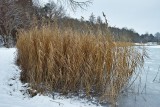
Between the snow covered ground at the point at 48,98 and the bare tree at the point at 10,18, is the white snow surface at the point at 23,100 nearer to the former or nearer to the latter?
the snow covered ground at the point at 48,98

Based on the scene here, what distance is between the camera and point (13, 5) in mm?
23203

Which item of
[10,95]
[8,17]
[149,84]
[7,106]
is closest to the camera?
[7,106]

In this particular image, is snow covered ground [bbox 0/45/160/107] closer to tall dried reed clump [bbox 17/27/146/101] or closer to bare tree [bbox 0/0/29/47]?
tall dried reed clump [bbox 17/27/146/101]

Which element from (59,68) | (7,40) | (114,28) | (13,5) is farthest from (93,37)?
(13,5)

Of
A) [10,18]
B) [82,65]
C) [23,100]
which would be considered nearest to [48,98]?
[23,100]

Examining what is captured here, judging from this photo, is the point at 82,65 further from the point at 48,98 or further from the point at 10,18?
the point at 10,18

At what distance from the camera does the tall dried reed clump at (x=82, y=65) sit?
5695mm

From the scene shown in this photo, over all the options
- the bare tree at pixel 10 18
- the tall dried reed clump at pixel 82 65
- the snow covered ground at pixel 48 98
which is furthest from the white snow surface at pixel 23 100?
the bare tree at pixel 10 18

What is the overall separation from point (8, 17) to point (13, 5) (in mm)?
907

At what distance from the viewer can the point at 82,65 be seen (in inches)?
233

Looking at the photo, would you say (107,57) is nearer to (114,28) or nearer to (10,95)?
(114,28)

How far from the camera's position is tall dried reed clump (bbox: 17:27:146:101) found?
570cm

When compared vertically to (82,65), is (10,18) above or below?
above

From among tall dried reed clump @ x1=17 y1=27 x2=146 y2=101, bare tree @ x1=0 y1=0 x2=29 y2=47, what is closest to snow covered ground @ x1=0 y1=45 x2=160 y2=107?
tall dried reed clump @ x1=17 y1=27 x2=146 y2=101
